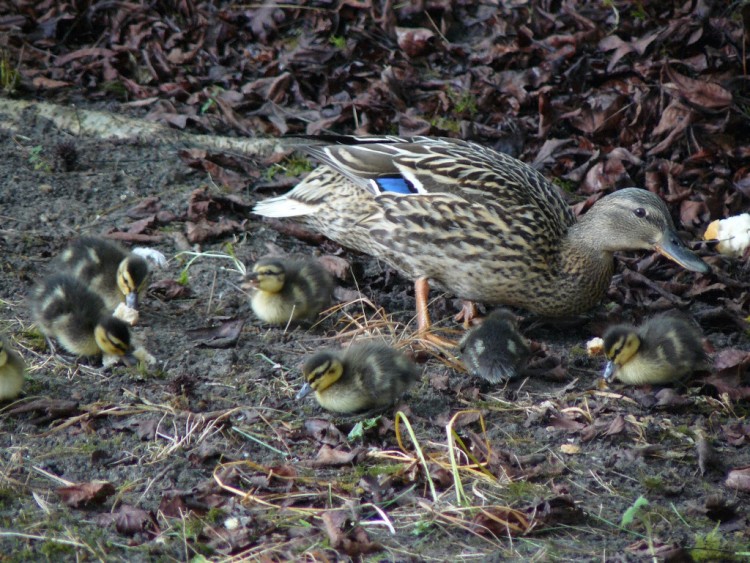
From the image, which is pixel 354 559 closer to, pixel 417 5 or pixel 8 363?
pixel 8 363

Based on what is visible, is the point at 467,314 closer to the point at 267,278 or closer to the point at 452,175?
the point at 452,175

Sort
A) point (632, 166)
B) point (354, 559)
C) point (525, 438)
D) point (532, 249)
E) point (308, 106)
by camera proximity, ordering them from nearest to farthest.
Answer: point (354, 559) < point (525, 438) < point (532, 249) < point (632, 166) < point (308, 106)

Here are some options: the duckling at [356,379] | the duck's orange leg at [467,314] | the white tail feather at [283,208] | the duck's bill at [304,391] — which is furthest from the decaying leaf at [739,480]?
the white tail feather at [283,208]

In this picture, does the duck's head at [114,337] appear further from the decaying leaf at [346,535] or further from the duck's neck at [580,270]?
the duck's neck at [580,270]

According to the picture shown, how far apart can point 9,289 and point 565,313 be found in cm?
316

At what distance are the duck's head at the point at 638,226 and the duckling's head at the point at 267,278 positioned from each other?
1.76 meters

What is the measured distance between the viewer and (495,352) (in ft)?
15.8

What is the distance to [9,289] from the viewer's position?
571 cm

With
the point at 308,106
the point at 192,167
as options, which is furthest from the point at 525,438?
the point at 308,106

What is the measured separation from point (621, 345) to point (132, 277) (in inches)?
101

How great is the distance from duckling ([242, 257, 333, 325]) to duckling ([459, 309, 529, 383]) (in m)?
0.95

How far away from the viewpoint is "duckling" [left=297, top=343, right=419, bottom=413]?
14.7 feet

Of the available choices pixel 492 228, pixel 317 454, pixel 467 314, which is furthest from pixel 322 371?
pixel 467 314

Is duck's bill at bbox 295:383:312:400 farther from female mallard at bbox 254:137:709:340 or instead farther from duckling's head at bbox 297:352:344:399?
female mallard at bbox 254:137:709:340
